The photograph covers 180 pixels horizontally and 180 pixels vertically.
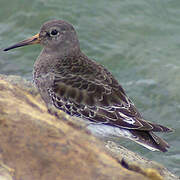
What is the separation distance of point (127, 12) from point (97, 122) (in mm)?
5073

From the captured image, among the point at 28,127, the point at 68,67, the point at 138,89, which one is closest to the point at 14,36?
the point at 138,89

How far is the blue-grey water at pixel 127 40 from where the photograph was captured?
8.73 metres

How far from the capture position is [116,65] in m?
9.46

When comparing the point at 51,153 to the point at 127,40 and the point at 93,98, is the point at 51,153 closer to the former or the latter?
the point at 93,98

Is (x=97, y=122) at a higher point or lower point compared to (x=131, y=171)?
lower

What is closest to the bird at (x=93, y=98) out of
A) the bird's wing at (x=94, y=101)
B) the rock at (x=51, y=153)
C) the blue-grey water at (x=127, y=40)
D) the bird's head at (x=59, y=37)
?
the bird's wing at (x=94, y=101)

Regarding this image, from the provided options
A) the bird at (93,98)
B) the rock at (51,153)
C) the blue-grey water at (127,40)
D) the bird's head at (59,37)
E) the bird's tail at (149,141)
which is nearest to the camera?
the rock at (51,153)

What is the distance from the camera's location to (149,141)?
19.4 ft

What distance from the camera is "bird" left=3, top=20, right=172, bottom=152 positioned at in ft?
19.6

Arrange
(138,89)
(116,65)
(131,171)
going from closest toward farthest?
1. (131,171)
2. (138,89)
3. (116,65)

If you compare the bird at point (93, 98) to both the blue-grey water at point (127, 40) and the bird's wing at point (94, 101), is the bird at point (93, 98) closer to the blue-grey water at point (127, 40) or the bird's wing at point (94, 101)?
the bird's wing at point (94, 101)

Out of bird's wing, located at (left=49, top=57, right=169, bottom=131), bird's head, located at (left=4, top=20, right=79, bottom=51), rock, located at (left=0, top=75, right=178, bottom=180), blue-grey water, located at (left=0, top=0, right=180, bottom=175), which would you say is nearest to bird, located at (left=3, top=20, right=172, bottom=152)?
bird's wing, located at (left=49, top=57, right=169, bottom=131)

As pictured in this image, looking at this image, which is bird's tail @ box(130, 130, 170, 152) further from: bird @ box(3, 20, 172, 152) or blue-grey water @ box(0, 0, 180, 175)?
blue-grey water @ box(0, 0, 180, 175)

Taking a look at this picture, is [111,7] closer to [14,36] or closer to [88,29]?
[88,29]
